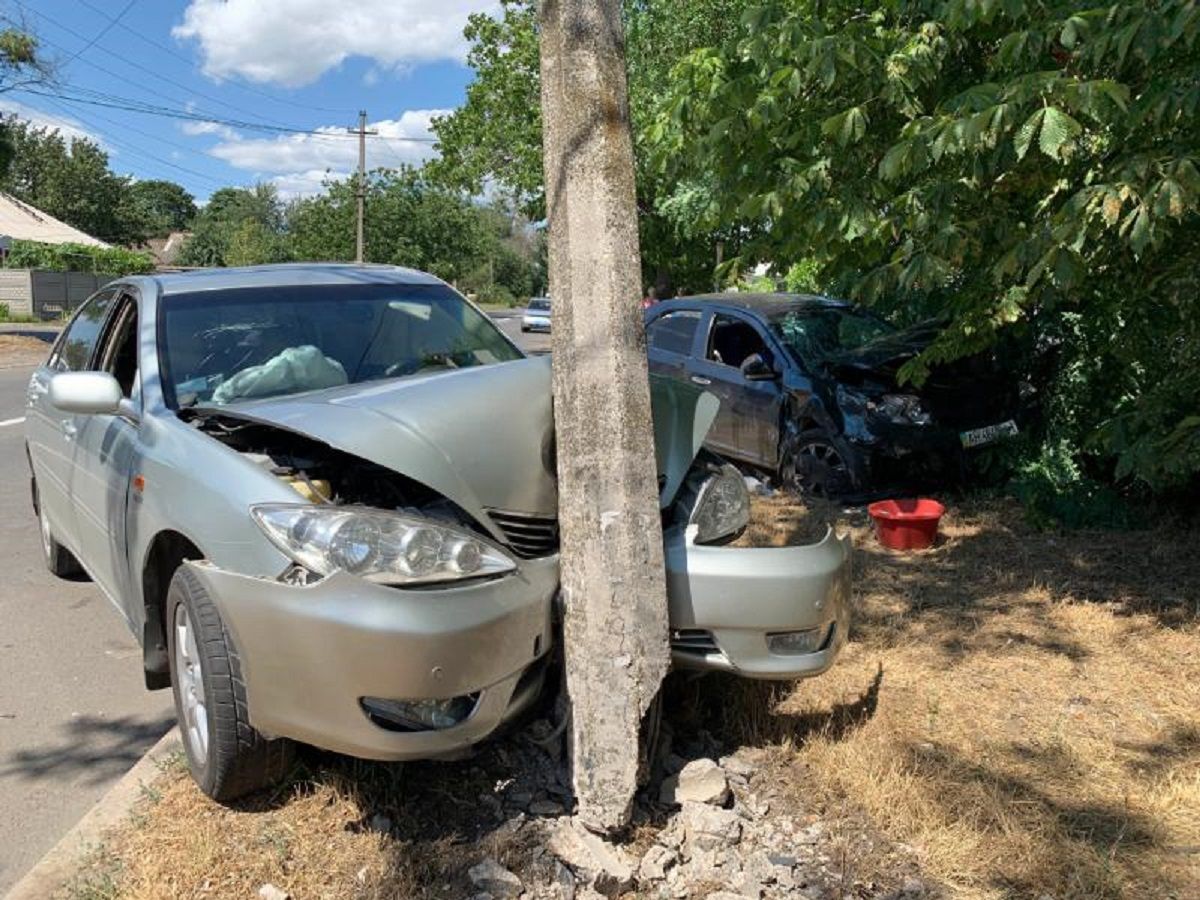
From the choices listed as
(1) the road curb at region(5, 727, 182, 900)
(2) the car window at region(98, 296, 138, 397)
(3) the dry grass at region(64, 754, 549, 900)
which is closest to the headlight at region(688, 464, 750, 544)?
(3) the dry grass at region(64, 754, 549, 900)

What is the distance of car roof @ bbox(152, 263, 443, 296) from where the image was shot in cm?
423

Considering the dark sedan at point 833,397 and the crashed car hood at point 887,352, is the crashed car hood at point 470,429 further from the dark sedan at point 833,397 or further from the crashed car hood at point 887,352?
the crashed car hood at point 887,352

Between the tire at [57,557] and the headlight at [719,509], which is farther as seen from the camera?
the tire at [57,557]

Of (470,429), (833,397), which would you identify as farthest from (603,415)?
(833,397)

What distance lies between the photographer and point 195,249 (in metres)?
81.6

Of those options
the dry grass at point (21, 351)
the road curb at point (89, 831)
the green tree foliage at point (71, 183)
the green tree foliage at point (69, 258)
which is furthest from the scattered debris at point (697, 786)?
the green tree foliage at point (71, 183)

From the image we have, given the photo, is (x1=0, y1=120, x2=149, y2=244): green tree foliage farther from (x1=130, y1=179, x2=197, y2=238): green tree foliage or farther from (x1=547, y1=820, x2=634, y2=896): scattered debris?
(x1=547, y1=820, x2=634, y2=896): scattered debris

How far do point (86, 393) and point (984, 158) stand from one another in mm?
3654

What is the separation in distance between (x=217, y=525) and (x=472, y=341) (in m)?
1.84

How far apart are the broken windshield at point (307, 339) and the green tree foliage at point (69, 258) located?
34.6 metres

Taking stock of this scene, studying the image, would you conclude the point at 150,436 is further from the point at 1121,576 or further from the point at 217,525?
the point at 1121,576

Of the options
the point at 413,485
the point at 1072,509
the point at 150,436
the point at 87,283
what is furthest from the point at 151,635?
the point at 87,283

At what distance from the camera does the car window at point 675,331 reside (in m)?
8.65

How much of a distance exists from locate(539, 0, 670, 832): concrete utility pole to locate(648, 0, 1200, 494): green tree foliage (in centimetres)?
158
